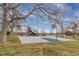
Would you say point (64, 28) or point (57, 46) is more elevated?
point (64, 28)

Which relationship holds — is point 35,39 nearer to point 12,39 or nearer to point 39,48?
point 39,48

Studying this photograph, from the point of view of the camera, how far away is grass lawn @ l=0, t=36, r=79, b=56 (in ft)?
5.20

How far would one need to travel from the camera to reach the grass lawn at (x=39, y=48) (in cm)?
159

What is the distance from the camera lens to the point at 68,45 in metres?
1.60

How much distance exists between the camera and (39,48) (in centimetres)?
161

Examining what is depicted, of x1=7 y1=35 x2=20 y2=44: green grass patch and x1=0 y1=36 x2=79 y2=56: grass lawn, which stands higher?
x1=7 y1=35 x2=20 y2=44: green grass patch

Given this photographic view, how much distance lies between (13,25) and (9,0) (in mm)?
198

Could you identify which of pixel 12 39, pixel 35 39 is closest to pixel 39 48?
pixel 35 39

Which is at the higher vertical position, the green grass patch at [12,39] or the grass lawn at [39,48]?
the green grass patch at [12,39]

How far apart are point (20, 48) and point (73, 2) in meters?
0.54

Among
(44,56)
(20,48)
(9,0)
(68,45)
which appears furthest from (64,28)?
(9,0)

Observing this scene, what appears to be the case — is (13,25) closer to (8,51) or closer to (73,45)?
(8,51)

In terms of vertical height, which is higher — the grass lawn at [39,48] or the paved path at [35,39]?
the paved path at [35,39]

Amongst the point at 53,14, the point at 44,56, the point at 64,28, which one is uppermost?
the point at 53,14
